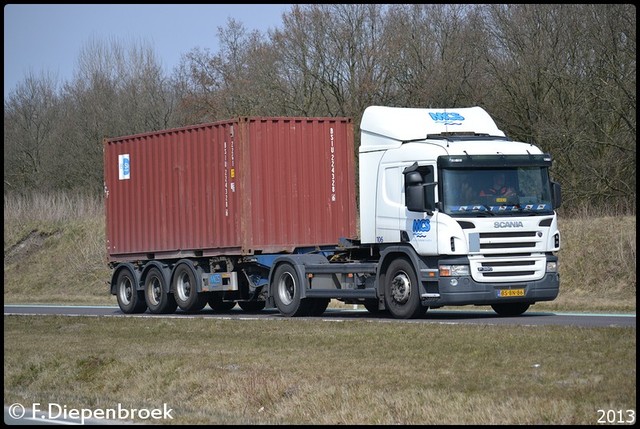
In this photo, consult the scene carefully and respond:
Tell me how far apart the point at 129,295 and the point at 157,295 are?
1234 millimetres

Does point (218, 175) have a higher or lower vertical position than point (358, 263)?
higher

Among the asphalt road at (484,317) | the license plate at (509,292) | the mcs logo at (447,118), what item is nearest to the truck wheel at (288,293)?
the asphalt road at (484,317)

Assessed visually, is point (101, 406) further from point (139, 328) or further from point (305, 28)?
point (305, 28)

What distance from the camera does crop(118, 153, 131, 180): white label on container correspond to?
29328mm

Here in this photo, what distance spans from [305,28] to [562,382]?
36488 mm

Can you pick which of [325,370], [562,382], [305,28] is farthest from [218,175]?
[305,28]

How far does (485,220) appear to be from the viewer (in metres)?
20.7

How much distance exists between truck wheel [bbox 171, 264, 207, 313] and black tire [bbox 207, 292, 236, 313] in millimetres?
749

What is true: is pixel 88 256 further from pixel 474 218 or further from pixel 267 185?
pixel 474 218

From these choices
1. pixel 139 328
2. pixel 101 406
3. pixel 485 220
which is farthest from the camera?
pixel 139 328

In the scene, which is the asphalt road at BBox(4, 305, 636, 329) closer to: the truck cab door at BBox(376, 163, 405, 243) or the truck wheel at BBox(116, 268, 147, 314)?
the truck wheel at BBox(116, 268, 147, 314)

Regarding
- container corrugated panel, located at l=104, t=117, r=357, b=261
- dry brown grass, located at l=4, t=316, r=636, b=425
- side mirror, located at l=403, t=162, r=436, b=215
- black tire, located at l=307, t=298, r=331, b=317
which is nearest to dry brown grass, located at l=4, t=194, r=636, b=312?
black tire, located at l=307, t=298, r=331, b=317

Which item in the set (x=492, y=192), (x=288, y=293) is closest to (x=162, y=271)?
(x=288, y=293)

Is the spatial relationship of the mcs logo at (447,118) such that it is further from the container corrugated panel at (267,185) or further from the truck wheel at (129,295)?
the truck wheel at (129,295)
